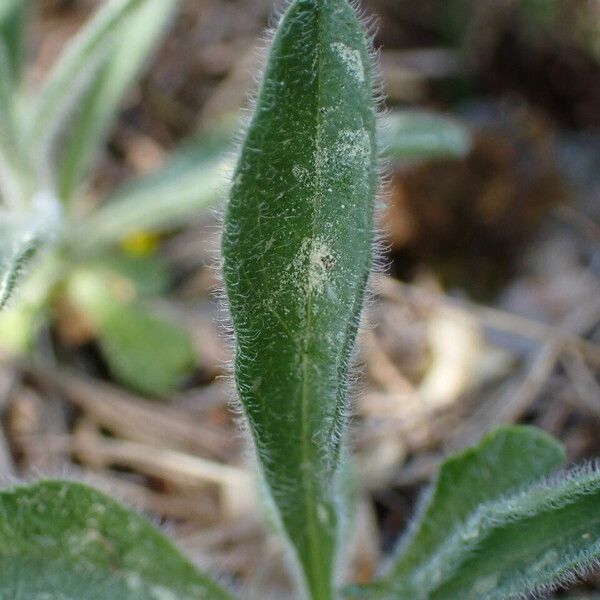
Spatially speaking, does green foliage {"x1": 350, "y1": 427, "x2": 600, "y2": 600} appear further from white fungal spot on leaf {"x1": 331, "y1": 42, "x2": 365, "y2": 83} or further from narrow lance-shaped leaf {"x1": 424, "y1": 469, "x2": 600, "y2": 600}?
white fungal spot on leaf {"x1": 331, "y1": 42, "x2": 365, "y2": 83}

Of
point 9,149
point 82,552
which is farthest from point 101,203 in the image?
point 82,552

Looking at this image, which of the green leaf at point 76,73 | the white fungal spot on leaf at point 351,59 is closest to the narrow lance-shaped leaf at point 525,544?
the white fungal spot on leaf at point 351,59

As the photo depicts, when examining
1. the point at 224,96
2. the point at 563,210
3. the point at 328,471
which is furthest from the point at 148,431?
the point at 563,210

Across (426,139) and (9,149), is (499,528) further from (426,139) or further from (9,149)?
(9,149)

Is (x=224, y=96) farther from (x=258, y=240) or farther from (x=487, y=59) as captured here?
(x=258, y=240)

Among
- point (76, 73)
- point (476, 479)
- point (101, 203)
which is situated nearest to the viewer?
point (476, 479)

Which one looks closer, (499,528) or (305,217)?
(305,217)
